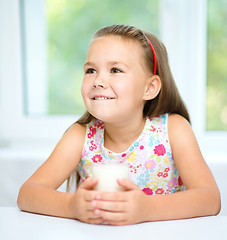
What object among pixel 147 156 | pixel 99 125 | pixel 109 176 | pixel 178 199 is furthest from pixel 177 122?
pixel 109 176

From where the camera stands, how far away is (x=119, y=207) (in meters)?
0.74

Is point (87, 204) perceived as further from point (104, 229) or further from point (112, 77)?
point (112, 77)

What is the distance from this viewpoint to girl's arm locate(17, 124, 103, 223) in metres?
0.77

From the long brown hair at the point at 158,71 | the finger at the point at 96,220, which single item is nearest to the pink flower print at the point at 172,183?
the long brown hair at the point at 158,71

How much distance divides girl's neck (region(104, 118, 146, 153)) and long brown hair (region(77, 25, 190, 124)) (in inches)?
2.6

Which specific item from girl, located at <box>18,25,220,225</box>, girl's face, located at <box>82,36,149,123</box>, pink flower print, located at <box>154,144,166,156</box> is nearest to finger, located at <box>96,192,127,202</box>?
girl, located at <box>18,25,220,225</box>

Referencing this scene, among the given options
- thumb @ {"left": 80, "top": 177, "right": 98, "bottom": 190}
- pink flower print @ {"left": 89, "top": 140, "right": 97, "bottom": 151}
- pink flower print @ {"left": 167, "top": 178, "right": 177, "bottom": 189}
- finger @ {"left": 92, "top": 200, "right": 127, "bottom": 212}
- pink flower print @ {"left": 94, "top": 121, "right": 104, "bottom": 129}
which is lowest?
pink flower print @ {"left": 167, "top": 178, "right": 177, "bottom": 189}

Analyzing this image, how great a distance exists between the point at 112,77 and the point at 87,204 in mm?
401

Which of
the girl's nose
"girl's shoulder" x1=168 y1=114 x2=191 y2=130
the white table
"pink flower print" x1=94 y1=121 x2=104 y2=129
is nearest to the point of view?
the white table

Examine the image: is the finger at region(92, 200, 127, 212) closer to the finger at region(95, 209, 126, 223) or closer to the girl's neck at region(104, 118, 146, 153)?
the finger at region(95, 209, 126, 223)

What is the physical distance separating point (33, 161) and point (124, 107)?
64 cm

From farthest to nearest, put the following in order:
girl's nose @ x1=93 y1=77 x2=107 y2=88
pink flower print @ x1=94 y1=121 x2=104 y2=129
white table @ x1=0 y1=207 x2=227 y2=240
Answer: pink flower print @ x1=94 y1=121 x2=104 y2=129 < girl's nose @ x1=93 y1=77 x2=107 y2=88 < white table @ x1=0 y1=207 x2=227 y2=240

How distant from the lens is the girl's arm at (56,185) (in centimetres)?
77

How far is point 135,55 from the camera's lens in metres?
1.09
